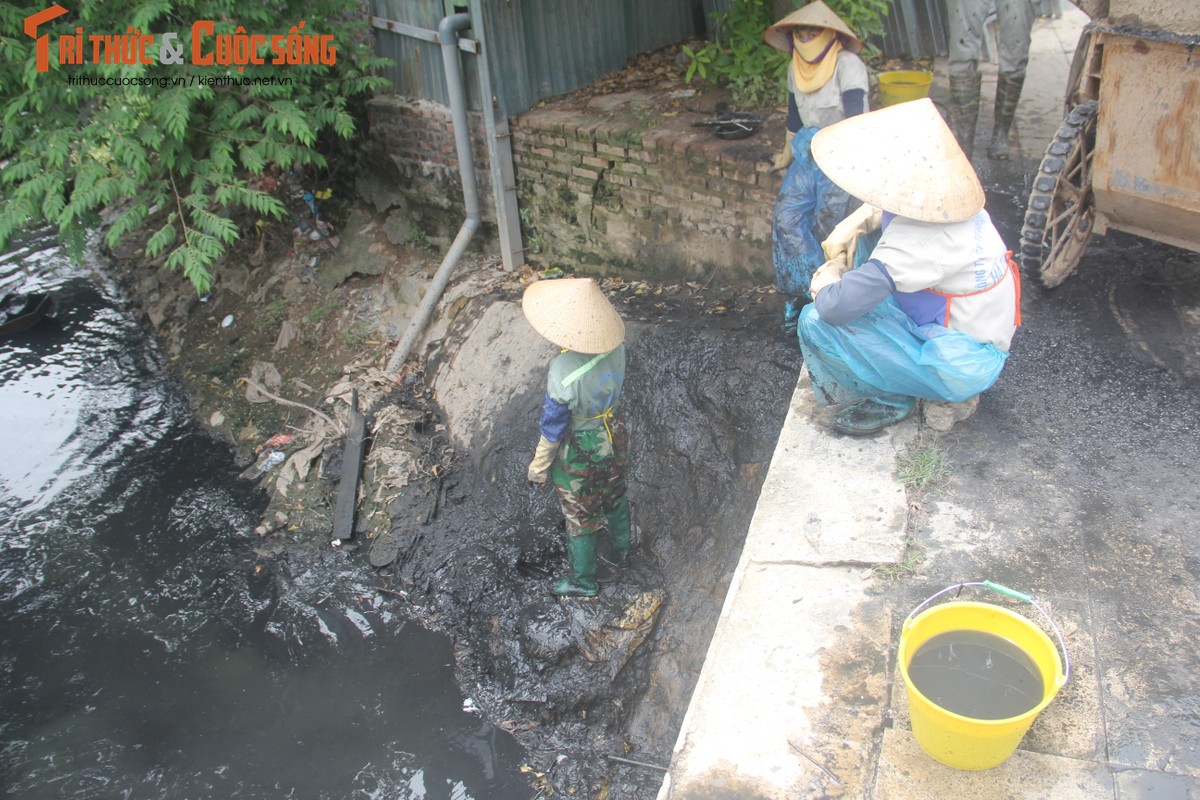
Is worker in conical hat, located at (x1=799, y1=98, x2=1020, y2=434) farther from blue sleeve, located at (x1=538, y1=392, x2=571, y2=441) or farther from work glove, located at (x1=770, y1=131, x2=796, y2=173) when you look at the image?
work glove, located at (x1=770, y1=131, x2=796, y2=173)

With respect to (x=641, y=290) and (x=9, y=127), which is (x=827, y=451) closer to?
(x=641, y=290)

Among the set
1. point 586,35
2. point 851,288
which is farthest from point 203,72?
point 851,288

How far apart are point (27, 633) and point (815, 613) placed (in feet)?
16.3

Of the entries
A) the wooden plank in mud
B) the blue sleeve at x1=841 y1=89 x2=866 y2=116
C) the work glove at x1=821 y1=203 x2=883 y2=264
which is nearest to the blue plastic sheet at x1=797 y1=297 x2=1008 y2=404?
the work glove at x1=821 y1=203 x2=883 y2=264

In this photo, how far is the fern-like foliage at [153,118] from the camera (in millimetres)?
5734

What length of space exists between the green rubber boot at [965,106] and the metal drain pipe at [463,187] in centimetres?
359

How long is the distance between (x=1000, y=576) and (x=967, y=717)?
0.90 meters

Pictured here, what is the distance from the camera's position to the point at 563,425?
4.31 m

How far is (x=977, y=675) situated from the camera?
102 inches

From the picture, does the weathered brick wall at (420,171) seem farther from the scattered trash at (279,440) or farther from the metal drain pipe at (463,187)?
the scattered trash at (279,440)

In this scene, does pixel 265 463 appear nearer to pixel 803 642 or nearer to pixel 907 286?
pixel 803 642

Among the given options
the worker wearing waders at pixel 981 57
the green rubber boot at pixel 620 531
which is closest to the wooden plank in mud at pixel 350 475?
the green rubber boot at pixel 620 531

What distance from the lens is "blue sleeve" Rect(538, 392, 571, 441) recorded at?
4.24 m

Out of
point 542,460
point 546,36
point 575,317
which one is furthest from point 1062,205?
point 546,36
